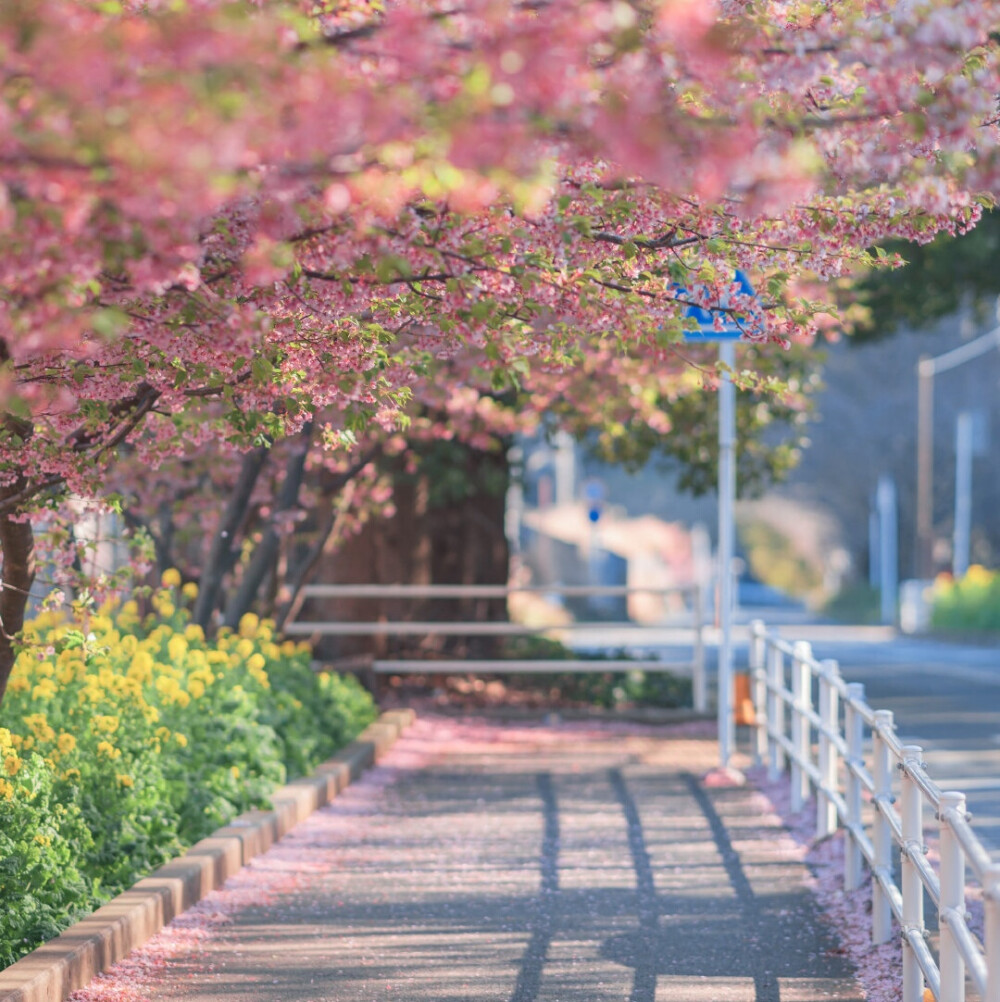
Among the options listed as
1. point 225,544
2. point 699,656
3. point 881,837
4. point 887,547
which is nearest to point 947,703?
point 699,656

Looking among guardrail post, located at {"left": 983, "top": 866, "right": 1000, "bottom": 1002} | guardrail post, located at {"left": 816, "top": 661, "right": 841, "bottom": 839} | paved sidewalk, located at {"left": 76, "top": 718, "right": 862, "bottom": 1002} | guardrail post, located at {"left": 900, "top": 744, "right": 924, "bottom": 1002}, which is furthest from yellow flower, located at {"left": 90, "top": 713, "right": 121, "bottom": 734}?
guardrail post, located at {"left": 983, "top": 866, "right": 1000, "bottom": 1002}

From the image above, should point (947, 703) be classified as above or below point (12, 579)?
below

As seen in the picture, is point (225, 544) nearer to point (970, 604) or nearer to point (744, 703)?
point (744, 703)

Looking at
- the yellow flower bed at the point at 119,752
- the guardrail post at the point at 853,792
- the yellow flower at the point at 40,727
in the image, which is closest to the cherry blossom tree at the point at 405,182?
the yellow flower bed at the point at 119,752

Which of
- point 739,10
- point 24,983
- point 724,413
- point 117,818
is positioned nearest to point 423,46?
point 739,10

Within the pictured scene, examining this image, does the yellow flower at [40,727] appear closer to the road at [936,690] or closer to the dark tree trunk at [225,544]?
the dark tree trunk at [225,544]

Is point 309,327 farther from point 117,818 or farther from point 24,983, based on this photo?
point 117,818

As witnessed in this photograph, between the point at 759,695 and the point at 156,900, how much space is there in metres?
7.74

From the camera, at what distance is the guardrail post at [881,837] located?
731cm

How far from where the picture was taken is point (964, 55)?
16.8 ft

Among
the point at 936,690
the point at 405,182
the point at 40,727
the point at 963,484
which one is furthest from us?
the point at 963,484

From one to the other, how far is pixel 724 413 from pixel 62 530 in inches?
265

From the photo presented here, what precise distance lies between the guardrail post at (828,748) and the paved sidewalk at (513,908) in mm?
377

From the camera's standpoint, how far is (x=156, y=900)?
7.38 m
